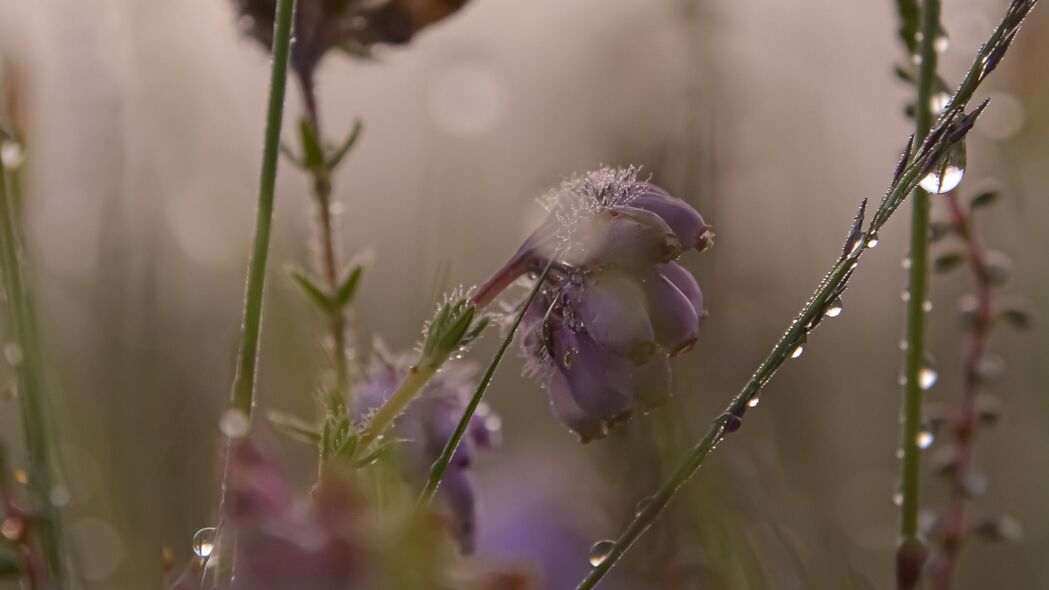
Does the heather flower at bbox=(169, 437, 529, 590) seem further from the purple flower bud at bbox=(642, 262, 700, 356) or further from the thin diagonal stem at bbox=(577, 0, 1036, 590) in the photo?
the purple flower bud at bbox=(642, 262, 700, 356)

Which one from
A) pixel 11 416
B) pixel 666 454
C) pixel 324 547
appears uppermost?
pixel 324 547

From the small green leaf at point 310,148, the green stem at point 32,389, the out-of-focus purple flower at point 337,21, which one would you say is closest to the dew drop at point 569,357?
the green stem at point 32,389

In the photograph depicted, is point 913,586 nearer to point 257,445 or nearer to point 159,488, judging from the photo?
point 257,445

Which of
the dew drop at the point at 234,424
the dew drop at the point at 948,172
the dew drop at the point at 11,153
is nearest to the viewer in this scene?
the dew drop at the point at 234,424

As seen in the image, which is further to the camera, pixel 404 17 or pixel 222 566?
pixel 404 17

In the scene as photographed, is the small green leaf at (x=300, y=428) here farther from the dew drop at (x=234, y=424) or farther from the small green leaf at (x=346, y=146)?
the small green leaf at (x=346, y=146)

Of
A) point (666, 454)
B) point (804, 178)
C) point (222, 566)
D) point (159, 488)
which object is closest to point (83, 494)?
point (159, 488)

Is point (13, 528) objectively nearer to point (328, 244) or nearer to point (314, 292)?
point (314, 292)
